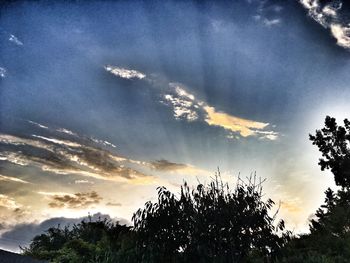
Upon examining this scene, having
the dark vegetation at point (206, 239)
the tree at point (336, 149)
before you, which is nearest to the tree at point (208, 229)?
the dark vegetation at point (206, 239)

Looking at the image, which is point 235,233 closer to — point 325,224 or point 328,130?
point 325,224

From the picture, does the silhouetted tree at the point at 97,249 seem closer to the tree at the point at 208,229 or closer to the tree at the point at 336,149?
the tree at the point at 208,229

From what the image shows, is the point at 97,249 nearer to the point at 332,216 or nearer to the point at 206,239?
the point at 206,239

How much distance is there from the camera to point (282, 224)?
19656mm

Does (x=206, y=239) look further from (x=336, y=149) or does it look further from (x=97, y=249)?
(x=336, y=149)

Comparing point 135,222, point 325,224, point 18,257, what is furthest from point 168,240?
point 325,224

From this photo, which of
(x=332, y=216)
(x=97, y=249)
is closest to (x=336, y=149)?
(x=332, y=216)

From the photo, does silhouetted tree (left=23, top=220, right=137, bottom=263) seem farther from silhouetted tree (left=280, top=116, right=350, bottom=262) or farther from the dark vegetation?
silhouetted tree (left=280, top=116, right=350, bottom=262)

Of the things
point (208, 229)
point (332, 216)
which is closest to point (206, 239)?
point (208, 229)

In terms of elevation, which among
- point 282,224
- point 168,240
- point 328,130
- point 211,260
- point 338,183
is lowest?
point 211,260

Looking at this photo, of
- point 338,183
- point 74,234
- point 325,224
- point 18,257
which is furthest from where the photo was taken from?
point 74,234

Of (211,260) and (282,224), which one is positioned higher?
(282,224)

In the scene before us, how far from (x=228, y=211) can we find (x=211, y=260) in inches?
114

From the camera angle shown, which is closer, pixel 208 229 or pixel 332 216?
pixel 208 229
